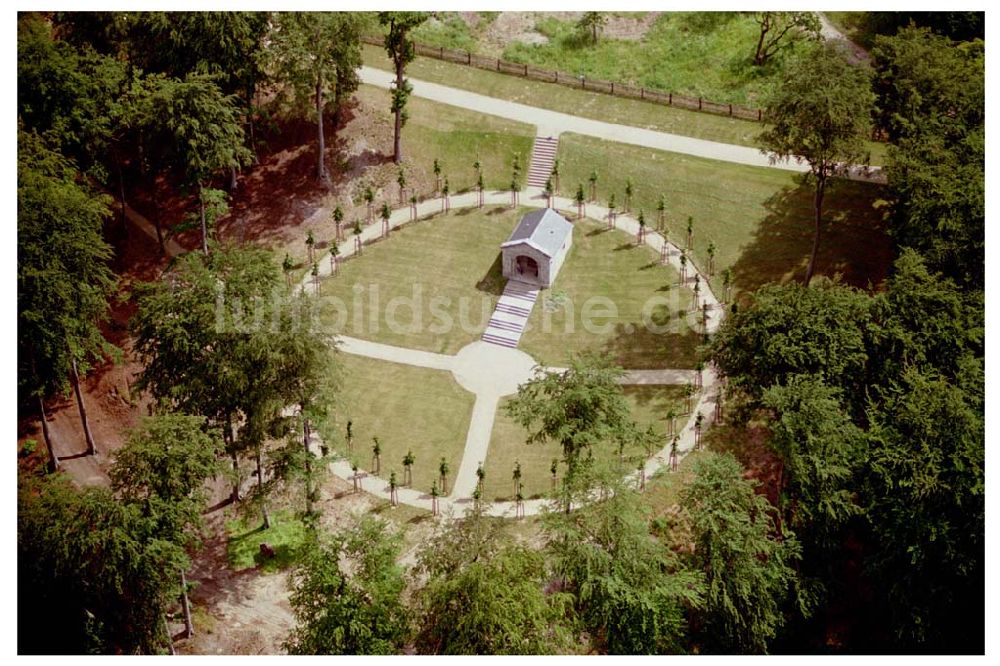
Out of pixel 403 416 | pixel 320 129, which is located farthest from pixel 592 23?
pixel 403 416

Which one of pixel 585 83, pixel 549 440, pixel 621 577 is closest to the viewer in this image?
pixel 621 577

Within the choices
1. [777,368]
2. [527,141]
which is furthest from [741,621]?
[527,141]

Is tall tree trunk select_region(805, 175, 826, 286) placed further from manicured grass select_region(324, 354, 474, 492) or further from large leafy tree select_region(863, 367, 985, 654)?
manicured grass select_region(324, 354, 474, 492)

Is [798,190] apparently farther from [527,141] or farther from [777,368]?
[777,368]

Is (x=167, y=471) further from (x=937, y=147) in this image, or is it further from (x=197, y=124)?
(x=937, y=147)

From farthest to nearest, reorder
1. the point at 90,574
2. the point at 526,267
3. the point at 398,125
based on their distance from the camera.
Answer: the point at 398,125 < the point at 526,267 < the point at 90,574

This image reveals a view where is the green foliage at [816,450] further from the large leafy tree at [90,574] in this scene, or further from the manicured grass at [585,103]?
the manicured grass at [585,103]

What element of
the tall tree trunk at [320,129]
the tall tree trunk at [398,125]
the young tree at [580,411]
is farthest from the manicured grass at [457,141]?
A: the young tree at [580,411]
